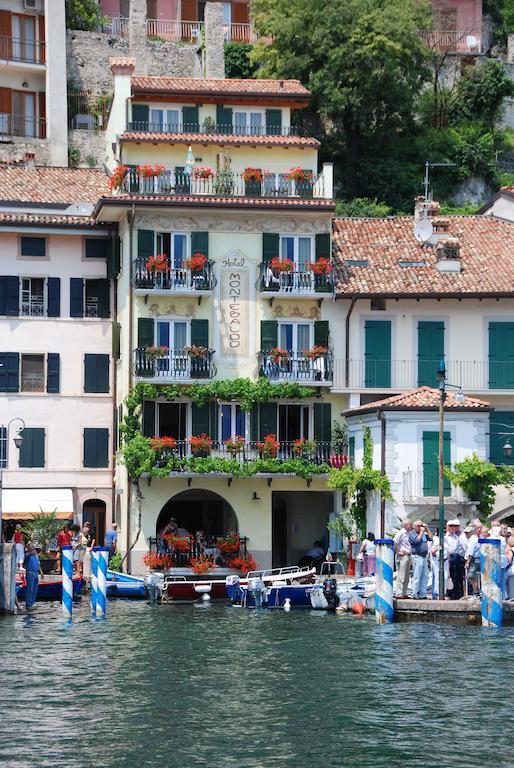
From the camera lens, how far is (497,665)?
36.0m

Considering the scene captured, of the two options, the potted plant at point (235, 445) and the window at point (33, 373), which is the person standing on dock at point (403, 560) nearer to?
the potted plant at point (235, 445)

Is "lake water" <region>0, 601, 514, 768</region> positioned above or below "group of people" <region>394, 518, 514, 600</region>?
below

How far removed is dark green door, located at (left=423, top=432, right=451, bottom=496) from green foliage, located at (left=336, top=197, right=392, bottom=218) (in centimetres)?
1962

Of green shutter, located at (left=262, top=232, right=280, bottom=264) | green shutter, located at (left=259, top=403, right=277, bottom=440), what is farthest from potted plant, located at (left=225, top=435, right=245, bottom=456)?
green shutter, located at (left=262, top=232, right=280, bottom=264)

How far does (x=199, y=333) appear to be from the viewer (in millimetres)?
57906

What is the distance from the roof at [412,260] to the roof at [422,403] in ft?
14.5

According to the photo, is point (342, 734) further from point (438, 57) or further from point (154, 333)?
point (438, 57)

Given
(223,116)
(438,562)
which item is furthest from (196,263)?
(438,562)

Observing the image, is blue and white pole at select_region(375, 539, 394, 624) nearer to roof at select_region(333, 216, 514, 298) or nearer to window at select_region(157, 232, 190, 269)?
roof at select_region(333, 216, 514, 298)

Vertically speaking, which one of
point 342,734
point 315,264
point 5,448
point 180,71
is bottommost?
point 342,734

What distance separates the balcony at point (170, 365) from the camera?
5719 cm

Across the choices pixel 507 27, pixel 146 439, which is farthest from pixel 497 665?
pixel 507 27

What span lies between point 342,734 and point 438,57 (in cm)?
5992

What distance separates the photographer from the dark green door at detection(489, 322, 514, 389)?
5888 centimetres
